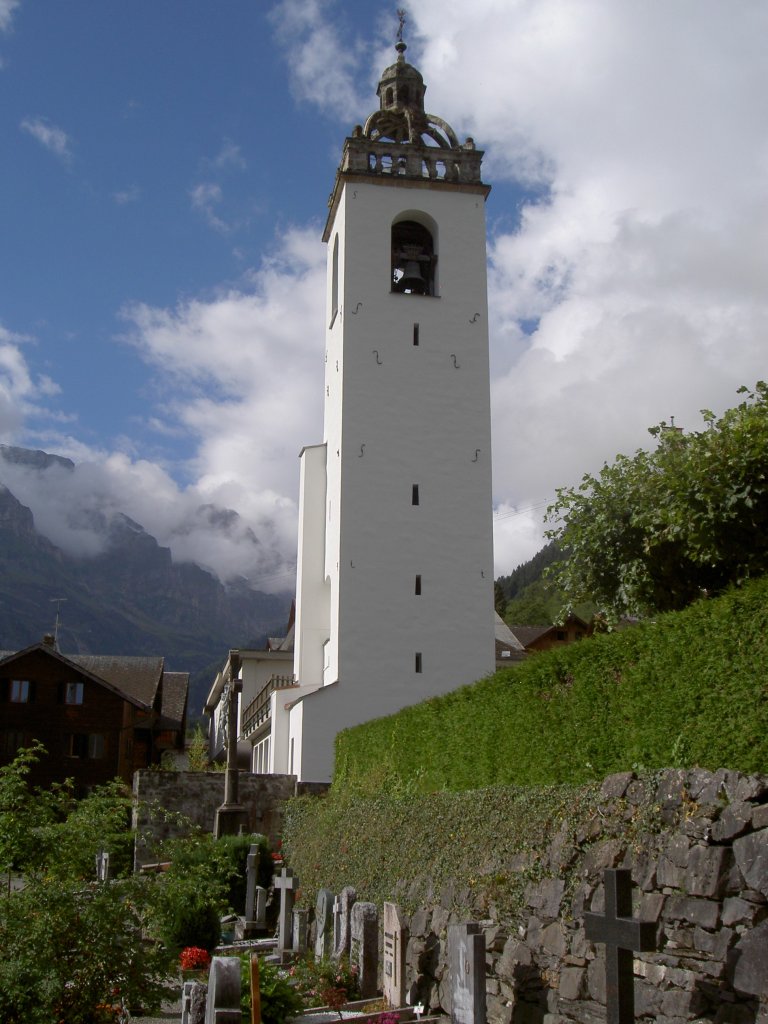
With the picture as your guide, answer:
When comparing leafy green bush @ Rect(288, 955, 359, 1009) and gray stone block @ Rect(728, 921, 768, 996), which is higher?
gray stone block @ Rect(728, 921, 768, 996)

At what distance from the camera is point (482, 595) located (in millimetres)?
31656

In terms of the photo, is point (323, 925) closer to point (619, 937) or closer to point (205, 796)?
point (619, 937)

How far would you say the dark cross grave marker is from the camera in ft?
25.6

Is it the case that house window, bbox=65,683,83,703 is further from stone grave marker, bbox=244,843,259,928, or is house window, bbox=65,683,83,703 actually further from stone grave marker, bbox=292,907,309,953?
stone grave marker, bbox=292,907,309,953

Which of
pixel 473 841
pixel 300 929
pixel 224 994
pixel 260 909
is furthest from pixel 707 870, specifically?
pixel 260 909

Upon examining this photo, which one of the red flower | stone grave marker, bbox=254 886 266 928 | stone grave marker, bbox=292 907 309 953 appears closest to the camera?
the red flower

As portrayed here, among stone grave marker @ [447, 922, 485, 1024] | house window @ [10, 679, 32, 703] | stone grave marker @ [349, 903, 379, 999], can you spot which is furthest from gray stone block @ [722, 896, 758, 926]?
house window @ [10, 679, 32, 703]

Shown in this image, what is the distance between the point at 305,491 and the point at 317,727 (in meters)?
8.22

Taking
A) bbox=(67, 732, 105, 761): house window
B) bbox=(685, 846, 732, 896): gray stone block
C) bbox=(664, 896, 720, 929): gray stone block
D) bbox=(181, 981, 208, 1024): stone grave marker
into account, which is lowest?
bbox=(181, 981, 208, 1024): stone grave marker

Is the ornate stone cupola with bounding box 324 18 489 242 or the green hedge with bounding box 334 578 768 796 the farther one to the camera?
the ornate stone cupola with bounding box 324 18 489 242

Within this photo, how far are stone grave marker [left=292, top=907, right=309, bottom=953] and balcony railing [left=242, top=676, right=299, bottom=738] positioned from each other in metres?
17.6

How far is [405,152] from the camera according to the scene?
3569 cm

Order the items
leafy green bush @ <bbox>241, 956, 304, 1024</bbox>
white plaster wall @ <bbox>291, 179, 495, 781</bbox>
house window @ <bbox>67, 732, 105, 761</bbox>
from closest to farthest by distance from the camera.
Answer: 1. leafy green bush @ <bbox>241, 956, 304, 1024</bbox>
2. white plaster wall @ <bbox>291, 179, 495, 781</bbox>
3. house window @ <bbox>67, 732, 105, 761</bbox>

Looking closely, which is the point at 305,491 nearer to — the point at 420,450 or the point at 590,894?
the point at 420,450
